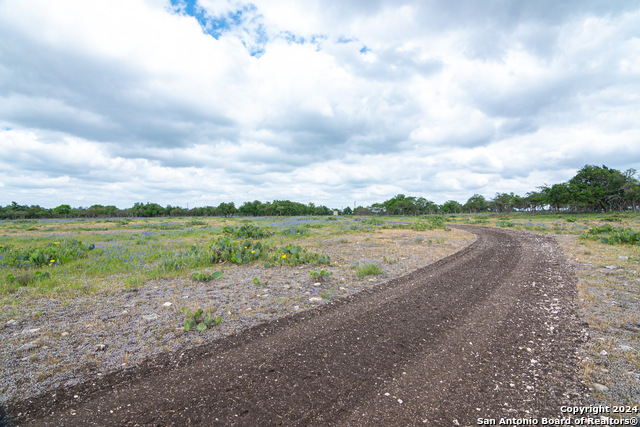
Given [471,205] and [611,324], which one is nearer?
[611,324]

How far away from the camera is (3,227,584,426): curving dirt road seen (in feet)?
10.4

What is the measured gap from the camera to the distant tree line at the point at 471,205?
66000mm

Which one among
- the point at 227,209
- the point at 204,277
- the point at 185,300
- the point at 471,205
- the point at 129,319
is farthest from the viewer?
the point at 471,205

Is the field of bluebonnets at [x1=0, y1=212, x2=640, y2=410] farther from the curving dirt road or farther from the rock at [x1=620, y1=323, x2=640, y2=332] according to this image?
the curving dirt road

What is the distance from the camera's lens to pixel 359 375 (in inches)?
154

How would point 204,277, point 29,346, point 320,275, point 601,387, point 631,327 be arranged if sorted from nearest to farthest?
point 601,387 < point 29,346 < point 631,327 < point 204,277 < point 320,275

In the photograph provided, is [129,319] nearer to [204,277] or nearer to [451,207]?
[204,277]

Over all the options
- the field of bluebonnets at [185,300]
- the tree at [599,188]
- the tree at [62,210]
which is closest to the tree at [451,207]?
the tree at [599,188]

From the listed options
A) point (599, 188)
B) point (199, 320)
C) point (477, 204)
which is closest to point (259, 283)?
point (199, 320)

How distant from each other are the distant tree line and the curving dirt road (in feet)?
280

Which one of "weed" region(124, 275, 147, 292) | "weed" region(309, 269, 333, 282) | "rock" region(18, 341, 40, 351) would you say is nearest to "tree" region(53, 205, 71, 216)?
"weed" region(124, 275, 147, 292)

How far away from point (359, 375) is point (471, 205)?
145 metres

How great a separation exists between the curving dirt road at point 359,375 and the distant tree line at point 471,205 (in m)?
85.2

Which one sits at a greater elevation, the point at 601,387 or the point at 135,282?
the point at 135,282
